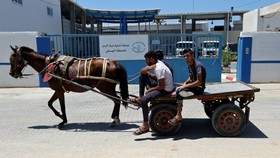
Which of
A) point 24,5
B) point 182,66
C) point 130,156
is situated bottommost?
point 130,156

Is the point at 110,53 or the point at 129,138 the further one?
the point at 110,53

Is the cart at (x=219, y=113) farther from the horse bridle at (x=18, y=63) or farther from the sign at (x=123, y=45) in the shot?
the sign at (x=123, y=45)

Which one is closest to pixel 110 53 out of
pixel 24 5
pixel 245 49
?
pixel 245 49

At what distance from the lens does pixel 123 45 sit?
1122 cm

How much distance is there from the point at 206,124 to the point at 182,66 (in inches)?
226

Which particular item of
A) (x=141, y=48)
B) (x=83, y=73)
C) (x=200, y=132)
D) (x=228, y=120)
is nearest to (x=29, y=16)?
(x=141, y=48)

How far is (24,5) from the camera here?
1647 centimetres

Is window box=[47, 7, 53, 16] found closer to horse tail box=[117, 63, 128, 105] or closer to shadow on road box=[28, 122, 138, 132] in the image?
shadow on road box=[28, 122, 138, 132]

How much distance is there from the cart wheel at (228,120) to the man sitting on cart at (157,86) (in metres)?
0.96

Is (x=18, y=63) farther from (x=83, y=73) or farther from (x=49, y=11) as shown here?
(x=49, y=11)

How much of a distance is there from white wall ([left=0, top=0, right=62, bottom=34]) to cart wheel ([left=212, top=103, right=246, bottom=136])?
1239cm

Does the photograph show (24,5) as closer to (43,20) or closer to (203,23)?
(43,20)

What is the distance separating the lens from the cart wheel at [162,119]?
16.1 feet

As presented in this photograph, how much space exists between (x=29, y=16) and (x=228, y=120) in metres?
15.8
